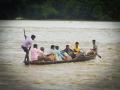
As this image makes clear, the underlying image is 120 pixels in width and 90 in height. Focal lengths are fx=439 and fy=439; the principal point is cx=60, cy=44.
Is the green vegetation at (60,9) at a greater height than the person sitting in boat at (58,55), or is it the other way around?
the green vegetation at (60,9)

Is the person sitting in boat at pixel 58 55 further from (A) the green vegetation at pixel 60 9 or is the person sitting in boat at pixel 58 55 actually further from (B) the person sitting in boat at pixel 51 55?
(A) the green vegetation at pixel 60 9

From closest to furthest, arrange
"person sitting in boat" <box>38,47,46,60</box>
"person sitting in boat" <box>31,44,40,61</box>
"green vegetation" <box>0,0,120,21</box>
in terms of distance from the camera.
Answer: "green vegetation" <box>0,0,120,21</box>, "person sitting in boat" <box>31,44,40,61</box>, "person sitting in boat" <box>38,47,46,60</box>

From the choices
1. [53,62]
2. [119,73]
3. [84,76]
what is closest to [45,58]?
[53,62]

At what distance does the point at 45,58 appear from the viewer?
219 centimetres

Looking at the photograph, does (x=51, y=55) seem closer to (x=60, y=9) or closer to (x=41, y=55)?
(x=41, y=55)

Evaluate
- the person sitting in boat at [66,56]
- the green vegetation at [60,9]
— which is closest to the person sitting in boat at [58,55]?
the person sitting in boat at [66,56]

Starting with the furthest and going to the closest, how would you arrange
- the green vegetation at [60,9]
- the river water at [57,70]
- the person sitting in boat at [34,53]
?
the person sitting in boat at [34,53] → the river water at [57,70] → the green vegetation at [60,9]

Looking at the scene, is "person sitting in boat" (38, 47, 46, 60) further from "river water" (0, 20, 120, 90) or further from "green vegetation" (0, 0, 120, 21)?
"green vegetation" (0, 0, 120, 21)

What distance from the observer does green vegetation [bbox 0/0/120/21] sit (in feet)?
5.67

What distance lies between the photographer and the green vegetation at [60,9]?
1.73 m

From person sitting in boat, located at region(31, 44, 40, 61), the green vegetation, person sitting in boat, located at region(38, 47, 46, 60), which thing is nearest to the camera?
the green vegetation

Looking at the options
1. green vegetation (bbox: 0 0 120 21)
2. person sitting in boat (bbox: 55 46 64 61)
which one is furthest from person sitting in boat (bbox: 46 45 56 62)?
green vegetation (bbox: 0 0 120 21)

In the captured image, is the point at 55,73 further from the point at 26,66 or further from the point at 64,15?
the point at 64,15

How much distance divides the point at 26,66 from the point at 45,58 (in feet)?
0.43
